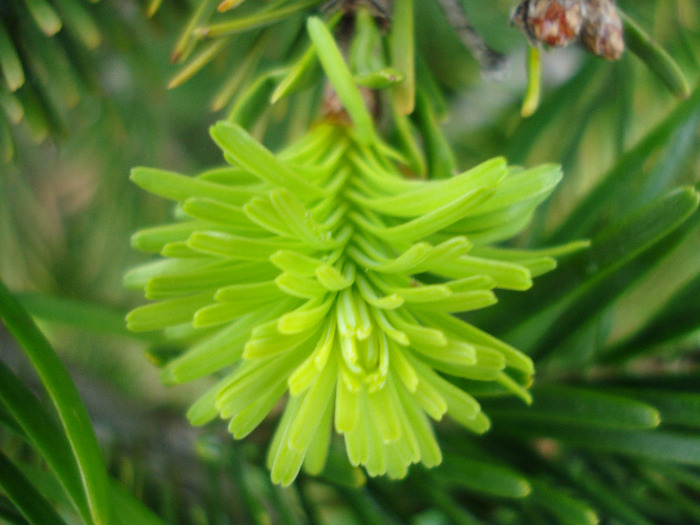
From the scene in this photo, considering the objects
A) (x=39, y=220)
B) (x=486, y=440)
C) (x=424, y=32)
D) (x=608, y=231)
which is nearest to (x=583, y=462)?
(x=486, y=440)

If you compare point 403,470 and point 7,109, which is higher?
point 7,109

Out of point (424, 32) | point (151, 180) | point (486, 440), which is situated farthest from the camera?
point (424, 32)

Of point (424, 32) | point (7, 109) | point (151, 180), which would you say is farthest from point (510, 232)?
point (424, 32)

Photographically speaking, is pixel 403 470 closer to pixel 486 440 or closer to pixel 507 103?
pixel 486 440

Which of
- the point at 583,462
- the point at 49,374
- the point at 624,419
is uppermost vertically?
the point at 49,374

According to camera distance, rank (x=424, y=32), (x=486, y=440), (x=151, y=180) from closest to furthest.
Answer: (x=151, y=180) < (x=486, y=440) < (x=424, y=32)

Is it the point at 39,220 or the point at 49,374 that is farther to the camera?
the point at 39,220

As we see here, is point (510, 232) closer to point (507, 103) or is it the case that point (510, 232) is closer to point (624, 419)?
point (624, 419)
